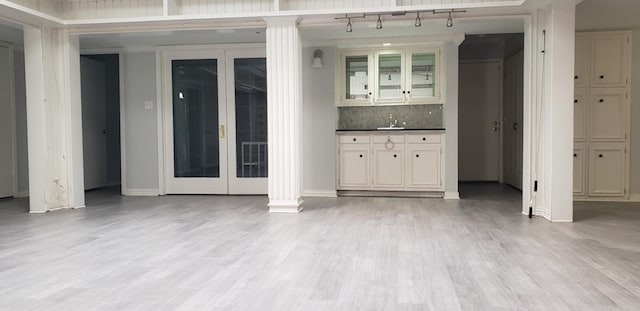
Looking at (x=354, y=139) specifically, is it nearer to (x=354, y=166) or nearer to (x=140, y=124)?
(x=354, y=166)

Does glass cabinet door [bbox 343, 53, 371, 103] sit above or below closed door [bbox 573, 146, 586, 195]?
above

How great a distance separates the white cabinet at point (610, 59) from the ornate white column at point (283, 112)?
3.68 m

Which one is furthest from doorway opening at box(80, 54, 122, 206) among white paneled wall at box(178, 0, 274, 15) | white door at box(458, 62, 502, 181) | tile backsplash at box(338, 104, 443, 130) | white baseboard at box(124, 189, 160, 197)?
white door at box(458, 62, 502, 181)

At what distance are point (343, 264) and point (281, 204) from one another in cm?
224

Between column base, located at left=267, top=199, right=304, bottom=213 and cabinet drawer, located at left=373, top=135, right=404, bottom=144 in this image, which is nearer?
column base, located at left=267, top=199, right=304, bottom=213

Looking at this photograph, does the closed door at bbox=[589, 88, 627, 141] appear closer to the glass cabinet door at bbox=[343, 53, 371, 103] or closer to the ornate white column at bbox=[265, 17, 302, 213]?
the glass cabinet door at bbox=[343, 53, 371, 103]

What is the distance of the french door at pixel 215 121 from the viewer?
661cm

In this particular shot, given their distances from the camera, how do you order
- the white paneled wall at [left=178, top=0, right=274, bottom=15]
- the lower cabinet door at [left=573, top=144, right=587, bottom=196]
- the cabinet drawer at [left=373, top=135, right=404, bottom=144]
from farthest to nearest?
the cabinet drawer at [left=373, top=135, right=404, bottom=144] < the lower cabinet door at [left=573, top=144, right=587, bottom=196] < the white paneled wall at [left=178, top=0, right=274, bottom=15]

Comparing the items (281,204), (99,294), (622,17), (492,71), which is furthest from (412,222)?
(492,71)

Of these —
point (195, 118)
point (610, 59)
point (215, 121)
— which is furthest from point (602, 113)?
point (195, 118)

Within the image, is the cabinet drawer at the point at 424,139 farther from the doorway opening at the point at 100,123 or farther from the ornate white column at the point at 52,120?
the doorway opening at the point at 100,123

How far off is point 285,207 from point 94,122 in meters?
4.68

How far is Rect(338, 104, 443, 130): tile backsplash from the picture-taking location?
6859 millimetres

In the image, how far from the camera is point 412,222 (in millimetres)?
4410
